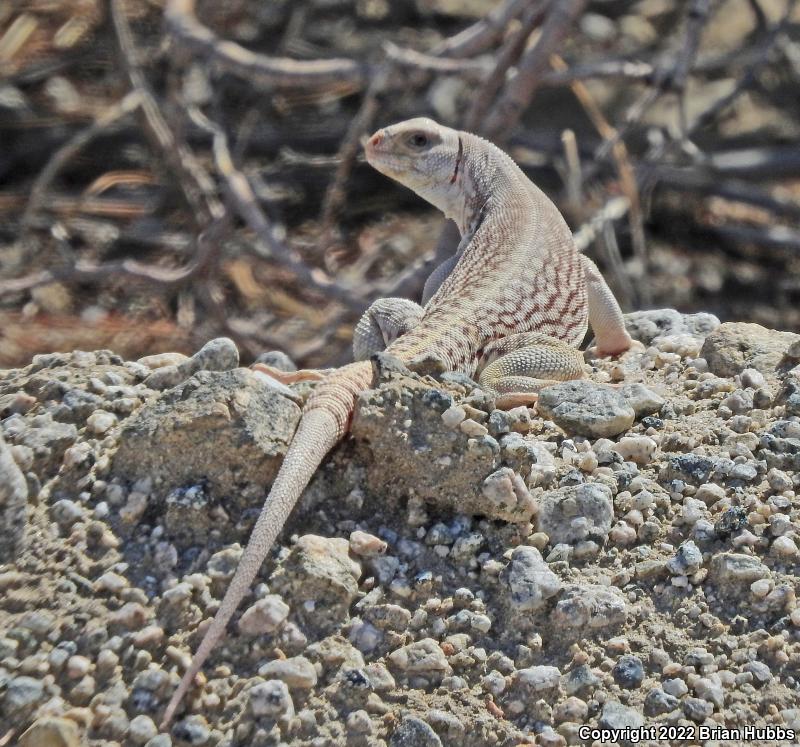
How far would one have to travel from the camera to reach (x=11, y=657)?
8.21 ft

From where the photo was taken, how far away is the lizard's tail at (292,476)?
2508 millimetres

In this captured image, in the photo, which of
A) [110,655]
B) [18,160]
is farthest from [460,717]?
[18,160]

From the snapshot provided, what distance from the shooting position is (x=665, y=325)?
4.36 m

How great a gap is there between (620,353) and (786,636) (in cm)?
177

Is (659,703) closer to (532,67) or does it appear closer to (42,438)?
(42,438)

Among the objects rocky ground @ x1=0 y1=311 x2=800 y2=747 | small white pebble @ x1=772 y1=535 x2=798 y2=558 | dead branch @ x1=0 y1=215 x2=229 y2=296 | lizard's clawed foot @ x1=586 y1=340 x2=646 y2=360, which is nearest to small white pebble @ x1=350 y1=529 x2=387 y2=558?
rocky ground @ x1=0 y1=311 x2=800 y2=747

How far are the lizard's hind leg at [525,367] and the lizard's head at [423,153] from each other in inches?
50.9

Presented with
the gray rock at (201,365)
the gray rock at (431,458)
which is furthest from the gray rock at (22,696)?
the gray rock at (201,365)

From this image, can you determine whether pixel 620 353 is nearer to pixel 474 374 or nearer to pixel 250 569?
pixel 474 374

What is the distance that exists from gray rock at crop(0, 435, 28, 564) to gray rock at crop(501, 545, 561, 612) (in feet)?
3.54

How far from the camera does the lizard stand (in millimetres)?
3041

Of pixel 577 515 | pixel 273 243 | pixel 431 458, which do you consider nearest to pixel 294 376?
pixel 431 458

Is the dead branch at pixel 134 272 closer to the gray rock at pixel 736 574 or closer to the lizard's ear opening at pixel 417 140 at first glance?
the lizard's ear opening at pixel 417 140

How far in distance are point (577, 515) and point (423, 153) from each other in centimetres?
262
